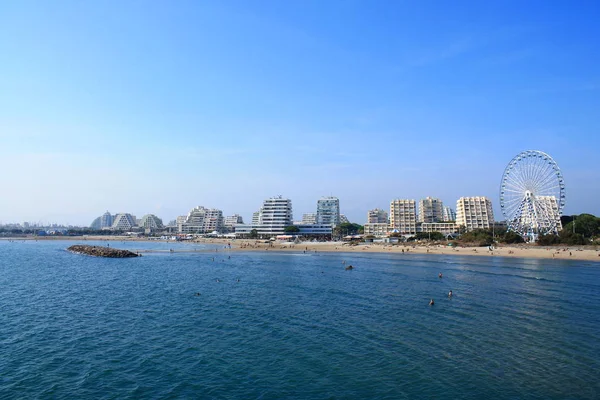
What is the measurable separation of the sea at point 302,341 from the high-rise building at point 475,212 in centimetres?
15661

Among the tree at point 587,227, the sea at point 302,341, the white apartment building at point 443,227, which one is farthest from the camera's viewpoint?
the white apartment building at point 443,227

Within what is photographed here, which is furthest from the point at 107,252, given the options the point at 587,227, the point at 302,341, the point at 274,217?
the point at 587,227

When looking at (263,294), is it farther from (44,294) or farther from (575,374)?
(575,374)

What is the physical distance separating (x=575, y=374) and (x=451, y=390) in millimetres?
6303

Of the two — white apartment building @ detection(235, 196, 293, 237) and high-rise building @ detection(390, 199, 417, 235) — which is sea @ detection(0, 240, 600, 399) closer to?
white apartment building @ detection(235, 196, 293, 237)

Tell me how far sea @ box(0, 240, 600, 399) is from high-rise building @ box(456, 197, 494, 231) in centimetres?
15661

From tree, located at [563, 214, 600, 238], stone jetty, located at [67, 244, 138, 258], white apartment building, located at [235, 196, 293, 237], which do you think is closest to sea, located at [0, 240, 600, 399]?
stone jetty, located at [67, 244, 138, 258]

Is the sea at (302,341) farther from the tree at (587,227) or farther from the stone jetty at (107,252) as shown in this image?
the tree at (587,227)

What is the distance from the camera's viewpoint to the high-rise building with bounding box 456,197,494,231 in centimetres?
18925

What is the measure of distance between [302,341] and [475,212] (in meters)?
190

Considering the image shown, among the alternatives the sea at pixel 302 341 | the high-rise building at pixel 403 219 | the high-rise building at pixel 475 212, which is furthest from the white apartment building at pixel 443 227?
the sea at pixel 302 341

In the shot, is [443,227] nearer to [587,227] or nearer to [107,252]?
[587,227]

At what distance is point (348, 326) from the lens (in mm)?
25406

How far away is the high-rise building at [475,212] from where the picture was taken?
18925cm
